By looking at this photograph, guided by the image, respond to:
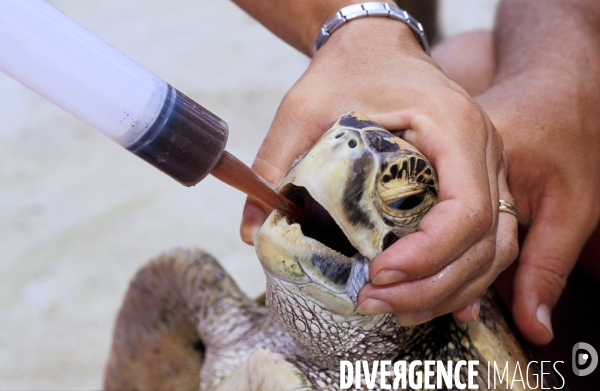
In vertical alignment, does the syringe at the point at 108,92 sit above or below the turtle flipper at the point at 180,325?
above

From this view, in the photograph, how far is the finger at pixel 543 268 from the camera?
946mm

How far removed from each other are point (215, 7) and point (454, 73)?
1696 millimetres

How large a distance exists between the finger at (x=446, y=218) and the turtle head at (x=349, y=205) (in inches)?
1.1

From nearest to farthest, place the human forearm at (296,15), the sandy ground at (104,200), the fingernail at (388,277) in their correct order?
the fingernail at (388,277)
the human forearm at (296,15)
the sandy ground at (104,200)

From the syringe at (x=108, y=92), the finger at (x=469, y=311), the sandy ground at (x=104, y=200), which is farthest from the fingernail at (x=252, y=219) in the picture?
the sandy ground at (x=104, y=200)

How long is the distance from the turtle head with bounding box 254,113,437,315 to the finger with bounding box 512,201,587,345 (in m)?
0.35

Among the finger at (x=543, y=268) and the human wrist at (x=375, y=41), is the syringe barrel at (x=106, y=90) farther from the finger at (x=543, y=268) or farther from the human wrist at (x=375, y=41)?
the finger at (x=543, y=268)

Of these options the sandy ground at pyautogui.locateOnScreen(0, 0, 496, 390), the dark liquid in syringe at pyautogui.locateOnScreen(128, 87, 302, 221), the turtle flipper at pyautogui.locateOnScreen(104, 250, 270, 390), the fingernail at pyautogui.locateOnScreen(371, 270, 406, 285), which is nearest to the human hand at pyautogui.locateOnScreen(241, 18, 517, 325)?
the fingernail at pyautogui.locateOnScreen(371, 270, 406, 285)

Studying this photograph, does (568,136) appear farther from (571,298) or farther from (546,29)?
(571,298)

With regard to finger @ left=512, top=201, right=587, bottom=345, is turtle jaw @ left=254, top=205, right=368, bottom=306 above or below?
above

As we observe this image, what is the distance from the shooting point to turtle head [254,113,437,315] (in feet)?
2.08

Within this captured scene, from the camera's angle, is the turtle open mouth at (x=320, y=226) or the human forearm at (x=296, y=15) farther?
the human forearm at (x=296, y=15)

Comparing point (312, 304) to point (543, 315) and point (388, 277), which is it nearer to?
point (388, 277)

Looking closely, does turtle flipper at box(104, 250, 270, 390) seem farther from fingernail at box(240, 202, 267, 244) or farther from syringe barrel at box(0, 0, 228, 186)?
syringe barrel at box(0, 0, 228, 186)
